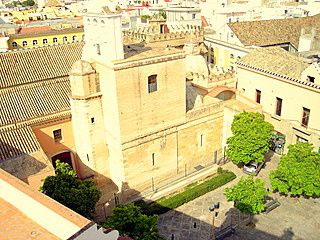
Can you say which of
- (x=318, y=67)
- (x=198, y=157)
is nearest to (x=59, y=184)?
(x=198, y=157)

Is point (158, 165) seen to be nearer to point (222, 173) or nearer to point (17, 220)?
point (222, 173)

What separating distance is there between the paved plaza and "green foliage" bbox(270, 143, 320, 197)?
7.59 feet

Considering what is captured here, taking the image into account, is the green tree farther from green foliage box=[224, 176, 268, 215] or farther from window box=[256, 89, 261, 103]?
window box=[256, 89, 261, 103]

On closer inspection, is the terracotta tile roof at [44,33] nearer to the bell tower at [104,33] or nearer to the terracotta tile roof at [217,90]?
the bell tower at [104,33]

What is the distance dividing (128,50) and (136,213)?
15527mm

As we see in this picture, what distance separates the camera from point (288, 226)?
2928cm

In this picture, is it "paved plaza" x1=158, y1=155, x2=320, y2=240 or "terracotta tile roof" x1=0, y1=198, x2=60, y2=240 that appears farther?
"paved plaza" x1=158, y1=155, x2=320, y2=240

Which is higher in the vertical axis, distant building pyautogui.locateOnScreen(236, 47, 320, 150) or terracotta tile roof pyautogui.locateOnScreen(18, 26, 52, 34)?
terracotta tile roof pyautogui.locateOnScreen(18, 26, 52, 34)

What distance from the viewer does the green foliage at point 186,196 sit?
103 feet

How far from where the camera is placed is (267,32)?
5278 cm

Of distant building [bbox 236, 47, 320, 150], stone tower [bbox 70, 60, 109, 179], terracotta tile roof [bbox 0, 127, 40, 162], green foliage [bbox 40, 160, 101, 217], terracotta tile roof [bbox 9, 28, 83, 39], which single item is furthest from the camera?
terracotta tile roof [bbox 9, 28, 83, 39]

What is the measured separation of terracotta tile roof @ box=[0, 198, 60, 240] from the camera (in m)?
13.0

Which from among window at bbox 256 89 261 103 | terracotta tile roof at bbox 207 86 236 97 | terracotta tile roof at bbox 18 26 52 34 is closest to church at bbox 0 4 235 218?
terracotta tile roof at bbox 207 86 236 97

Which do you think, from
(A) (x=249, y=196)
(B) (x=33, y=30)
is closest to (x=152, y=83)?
(A) (x=249, y=196)
